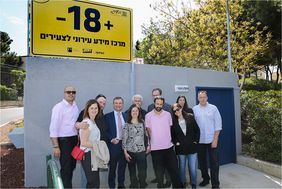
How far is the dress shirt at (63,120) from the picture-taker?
14.4 feet

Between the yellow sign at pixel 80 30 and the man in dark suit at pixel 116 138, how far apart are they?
1.46 metres

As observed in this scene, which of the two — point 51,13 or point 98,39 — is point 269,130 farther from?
point 51,13

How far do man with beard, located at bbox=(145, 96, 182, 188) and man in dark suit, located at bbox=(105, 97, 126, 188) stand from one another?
0.52m

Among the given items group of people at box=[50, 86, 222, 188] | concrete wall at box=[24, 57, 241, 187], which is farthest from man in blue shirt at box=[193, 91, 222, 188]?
concrete wall at box=[24, 57, 241, 187]

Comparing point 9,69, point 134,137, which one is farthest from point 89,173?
point 9,69

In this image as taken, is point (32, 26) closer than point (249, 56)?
Yes

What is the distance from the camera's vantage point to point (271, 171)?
21.4 ft

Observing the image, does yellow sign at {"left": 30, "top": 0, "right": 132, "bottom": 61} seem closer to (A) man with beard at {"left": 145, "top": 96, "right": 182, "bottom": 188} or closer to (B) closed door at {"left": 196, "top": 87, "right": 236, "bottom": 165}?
(A) man with beard at {"left": 145, "top": 96, "right": 182, "bottom": 188}

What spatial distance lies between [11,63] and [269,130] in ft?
133

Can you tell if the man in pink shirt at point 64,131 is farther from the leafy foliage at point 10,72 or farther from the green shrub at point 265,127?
the leafy foliage at point 10,72

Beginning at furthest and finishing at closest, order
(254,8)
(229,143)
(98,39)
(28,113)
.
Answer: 1. (254,8)
2. (229,143)
3. (98,39)
4. (28,113)

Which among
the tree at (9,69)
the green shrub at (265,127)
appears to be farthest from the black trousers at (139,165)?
the tree at (9,69)

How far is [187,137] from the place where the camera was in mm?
4922

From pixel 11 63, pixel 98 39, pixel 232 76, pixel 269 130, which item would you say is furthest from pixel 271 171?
pixel 11 63
